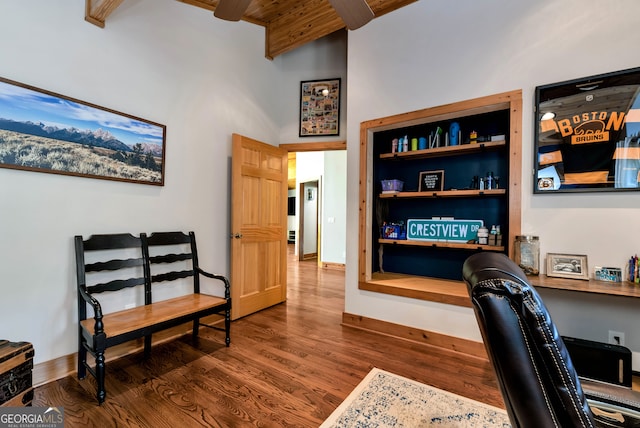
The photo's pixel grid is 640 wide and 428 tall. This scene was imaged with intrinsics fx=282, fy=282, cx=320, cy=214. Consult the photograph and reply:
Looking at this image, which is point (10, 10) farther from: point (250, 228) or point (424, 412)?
point (424, 412)

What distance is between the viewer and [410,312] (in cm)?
277

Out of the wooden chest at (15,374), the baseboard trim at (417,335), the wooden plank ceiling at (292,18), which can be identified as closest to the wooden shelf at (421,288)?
the baseboard trim at (417,335)

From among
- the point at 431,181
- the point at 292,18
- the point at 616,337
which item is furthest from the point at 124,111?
the point at 616,337

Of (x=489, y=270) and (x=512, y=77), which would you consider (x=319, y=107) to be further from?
(x=489, y=270)

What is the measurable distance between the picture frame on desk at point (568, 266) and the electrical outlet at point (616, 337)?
1.40 feet

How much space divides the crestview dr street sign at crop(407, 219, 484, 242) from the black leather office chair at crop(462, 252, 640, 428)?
248 cm

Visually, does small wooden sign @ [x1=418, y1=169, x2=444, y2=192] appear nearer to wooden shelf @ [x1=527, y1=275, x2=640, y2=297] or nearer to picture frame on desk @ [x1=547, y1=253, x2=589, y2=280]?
picture frame on desk @ [x1=547, y1=253, x2=589, y2=280]

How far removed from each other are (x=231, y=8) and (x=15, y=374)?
241 centimetres

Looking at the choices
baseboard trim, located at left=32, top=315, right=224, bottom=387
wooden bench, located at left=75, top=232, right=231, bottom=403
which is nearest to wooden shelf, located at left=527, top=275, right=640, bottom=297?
wooden bench, located at left=75, top=232, right=231, bottom=403

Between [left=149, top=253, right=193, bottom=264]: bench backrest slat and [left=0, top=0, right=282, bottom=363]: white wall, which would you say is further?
[left=149, top=253, right=193, bottom=264]: bench backrest slat

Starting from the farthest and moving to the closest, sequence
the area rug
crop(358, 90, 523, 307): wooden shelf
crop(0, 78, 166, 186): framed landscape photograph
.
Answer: crop(358, 90, 523, 307): wooden shelf
crop(0, 78, 166, 186): framed landscape photograph
the area rug

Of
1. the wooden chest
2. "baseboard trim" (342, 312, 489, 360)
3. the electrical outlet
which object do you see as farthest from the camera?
"baseboard trim" (342, 312, 489, 360)

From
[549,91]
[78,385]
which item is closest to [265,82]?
[549,91]

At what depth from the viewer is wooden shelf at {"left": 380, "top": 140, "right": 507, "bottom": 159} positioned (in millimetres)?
2579
